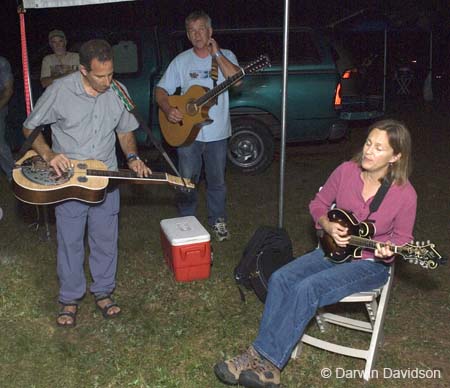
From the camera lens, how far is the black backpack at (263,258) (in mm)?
4035

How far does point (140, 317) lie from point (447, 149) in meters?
6.76

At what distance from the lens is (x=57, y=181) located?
3559 millimetres

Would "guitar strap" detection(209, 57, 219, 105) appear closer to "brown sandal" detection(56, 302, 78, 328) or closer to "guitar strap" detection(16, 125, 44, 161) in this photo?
"guitar strap" detection(16, 125, 44, 161)

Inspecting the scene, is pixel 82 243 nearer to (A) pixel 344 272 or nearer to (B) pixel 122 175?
(B) pixel 122 175

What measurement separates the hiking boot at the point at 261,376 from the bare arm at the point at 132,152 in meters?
1.44

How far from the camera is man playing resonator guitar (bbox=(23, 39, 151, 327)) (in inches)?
139

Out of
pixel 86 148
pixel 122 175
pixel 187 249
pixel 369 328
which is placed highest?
pixel 86 148

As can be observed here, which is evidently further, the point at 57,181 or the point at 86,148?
the point at 86,148

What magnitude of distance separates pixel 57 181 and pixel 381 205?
75.4 inches

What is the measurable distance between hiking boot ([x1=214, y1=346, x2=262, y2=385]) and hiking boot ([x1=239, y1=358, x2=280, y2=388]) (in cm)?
4

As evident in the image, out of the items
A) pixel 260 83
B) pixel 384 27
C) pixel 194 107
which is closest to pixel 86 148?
pixel 194 107

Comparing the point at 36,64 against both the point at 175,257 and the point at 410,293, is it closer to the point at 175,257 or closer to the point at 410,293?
the point at 175,257

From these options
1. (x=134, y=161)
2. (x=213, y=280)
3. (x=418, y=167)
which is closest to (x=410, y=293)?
(x=213, y=280)

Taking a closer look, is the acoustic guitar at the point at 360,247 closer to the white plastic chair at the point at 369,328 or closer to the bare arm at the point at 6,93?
the white plastic chair at the point at 369,328
